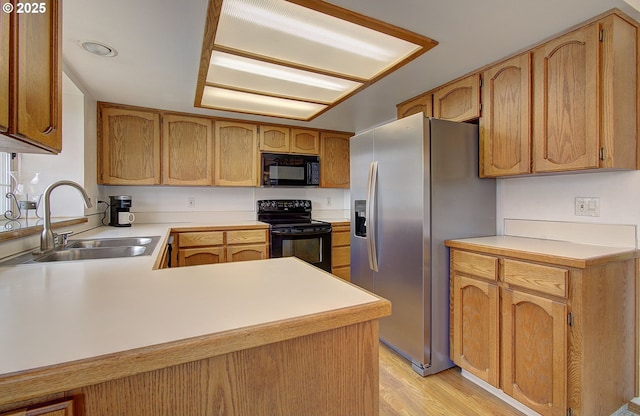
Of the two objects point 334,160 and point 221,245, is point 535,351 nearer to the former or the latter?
point 221,245

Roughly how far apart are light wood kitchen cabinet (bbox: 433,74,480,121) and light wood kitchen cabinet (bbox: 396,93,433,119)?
0.05m

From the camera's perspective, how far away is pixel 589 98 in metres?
1.52

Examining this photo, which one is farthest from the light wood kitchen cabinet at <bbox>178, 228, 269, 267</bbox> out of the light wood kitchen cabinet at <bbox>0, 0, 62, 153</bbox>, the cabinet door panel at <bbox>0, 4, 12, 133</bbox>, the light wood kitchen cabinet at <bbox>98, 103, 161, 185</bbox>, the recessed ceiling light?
the cabinet door panel at <bbox>0, 4, 12, 133</bbox>

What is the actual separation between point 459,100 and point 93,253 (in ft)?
8.85

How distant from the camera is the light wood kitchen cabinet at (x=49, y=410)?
44 centimetres

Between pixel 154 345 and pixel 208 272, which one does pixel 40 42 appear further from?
pixel 154 345

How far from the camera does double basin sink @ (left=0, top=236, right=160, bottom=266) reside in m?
1.36

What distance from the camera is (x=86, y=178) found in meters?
2.39

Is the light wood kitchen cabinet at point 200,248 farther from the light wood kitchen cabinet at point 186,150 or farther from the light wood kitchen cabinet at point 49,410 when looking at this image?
the light wood kitchen cabinet at point 49,410

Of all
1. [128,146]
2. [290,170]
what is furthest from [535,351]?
[128,146]

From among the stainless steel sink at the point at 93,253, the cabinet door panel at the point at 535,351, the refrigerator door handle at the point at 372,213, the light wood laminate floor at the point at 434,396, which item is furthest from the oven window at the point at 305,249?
the cabinet door panel at the point at 535,351

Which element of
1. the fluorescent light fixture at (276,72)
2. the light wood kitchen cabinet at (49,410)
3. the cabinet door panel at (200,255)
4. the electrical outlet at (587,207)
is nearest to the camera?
the light wood kitchen cabinet at (49,410)

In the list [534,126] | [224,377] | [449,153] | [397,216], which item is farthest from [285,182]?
[224,377]

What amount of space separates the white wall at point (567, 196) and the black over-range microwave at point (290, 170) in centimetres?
212
